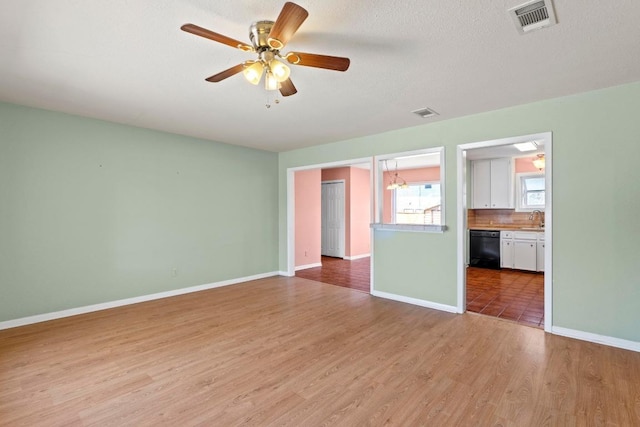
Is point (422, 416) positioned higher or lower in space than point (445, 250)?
lower

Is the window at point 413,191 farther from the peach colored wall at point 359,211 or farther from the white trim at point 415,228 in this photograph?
the white trim at point 415,228

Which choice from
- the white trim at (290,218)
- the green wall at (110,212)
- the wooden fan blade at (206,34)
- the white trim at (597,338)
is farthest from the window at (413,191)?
the wooden fan blade at (206,34)

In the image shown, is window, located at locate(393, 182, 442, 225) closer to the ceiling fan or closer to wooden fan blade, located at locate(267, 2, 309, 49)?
the ceiling fan

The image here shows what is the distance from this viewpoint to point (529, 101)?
131 inches

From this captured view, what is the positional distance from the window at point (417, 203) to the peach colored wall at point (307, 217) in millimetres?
2644

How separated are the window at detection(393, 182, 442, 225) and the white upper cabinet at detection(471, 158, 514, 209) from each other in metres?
1.03

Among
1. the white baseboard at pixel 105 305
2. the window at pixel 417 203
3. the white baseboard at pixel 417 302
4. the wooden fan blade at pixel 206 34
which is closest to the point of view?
the wooden fan blade at pixel 206 34

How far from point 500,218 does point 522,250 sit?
3.57 feet

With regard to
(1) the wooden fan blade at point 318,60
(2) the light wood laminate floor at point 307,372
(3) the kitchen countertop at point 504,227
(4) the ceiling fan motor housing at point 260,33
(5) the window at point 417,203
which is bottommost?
(2) the light wood laminate floor at point 307,372

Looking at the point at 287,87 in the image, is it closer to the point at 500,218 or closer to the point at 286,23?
the point at 286,23

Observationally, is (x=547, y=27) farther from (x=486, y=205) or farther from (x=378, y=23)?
(x=486, y=205)

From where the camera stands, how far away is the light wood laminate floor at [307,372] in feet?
6.54

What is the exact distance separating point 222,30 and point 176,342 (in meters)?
2.81

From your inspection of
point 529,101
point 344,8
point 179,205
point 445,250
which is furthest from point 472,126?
point 179,205
